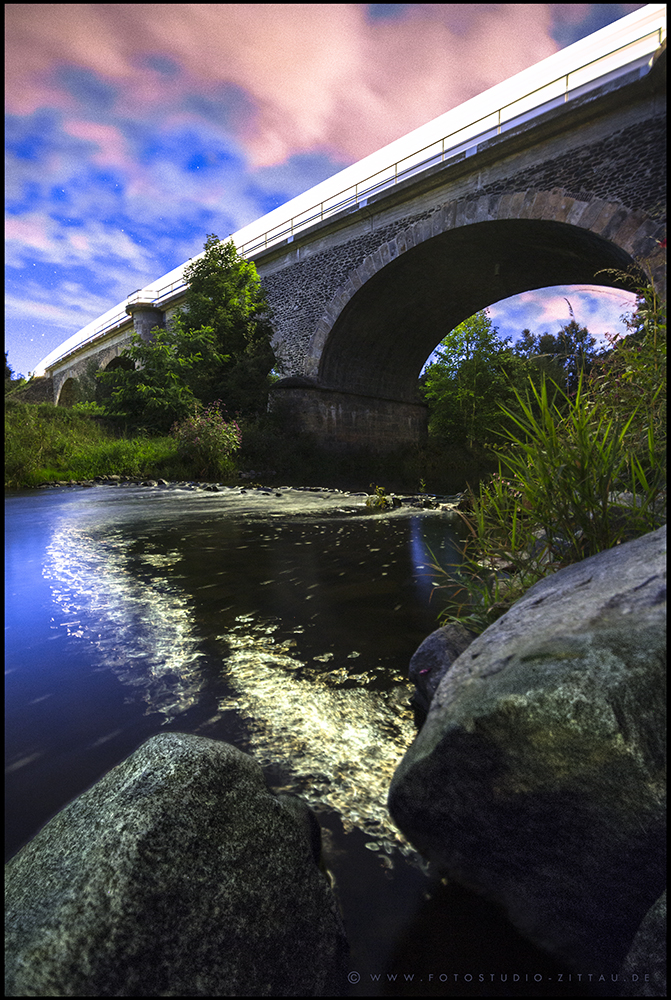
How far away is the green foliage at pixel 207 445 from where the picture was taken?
15.0 meters

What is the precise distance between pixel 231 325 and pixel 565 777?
62.5ft

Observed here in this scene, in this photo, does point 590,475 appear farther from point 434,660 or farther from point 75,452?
point 75,452

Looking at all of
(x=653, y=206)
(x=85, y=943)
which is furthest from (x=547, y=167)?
(x=85, y=943)

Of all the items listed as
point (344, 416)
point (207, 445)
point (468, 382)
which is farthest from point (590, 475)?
point (468, 382)

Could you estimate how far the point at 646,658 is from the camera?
1227 mm

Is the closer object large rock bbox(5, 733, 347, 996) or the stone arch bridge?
large rock bbox(5, 733, 347, 996)

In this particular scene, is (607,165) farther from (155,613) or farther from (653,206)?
(155,613)

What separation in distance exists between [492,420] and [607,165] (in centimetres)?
1286

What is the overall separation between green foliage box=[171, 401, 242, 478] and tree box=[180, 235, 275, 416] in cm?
287

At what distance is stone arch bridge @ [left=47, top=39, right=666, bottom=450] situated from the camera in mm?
11312

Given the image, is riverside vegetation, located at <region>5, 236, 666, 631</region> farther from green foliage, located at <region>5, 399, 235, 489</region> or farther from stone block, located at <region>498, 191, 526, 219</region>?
stone block, located at <region>498, 191, 526, 219</region>

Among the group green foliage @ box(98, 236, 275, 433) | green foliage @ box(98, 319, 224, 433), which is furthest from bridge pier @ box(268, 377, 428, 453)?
green foliage @ box(98, 319, 224, 433)

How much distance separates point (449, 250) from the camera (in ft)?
51.4

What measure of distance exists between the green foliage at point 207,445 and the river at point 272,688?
9125 millimetres
